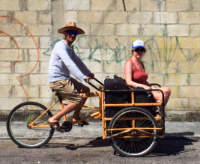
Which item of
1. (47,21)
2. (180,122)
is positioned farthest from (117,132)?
(47,21)

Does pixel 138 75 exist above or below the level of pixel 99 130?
above

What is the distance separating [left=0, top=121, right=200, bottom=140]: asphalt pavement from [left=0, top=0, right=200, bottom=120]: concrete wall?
0.81 meters

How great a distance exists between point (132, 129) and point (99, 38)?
8.91ft

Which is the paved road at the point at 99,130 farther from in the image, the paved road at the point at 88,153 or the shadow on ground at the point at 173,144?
the paved road at the point at 88,153

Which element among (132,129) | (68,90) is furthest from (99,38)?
(132,129)

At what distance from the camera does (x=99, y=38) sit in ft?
21.9

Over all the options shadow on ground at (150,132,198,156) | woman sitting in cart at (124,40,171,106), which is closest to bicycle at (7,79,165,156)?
woman sitting in cart at (124,40,171,106)

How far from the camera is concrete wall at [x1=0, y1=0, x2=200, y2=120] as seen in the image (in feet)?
21.7

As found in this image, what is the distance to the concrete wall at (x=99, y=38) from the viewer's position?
6629 millimetres

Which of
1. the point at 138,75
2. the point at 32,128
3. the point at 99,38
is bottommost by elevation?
the point at 32,128

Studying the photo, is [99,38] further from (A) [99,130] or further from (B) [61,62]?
(B) [61,62]

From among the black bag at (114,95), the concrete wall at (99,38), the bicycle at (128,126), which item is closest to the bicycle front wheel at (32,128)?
the bicycle at (128,126)

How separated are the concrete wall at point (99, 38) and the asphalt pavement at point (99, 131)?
2.66 ft

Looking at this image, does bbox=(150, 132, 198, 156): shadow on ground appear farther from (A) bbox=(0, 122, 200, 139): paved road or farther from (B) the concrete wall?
(B) the concrete wall
